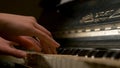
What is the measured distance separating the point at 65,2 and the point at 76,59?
3.10 ft

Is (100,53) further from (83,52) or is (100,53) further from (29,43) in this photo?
(29,43)

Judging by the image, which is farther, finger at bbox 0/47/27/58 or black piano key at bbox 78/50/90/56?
black piano key at bbox 78/50/90/56

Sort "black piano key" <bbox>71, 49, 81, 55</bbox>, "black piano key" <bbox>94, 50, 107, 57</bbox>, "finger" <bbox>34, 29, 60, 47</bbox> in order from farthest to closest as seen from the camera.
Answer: "black piano key" <bbox>71, 49, 81, 55</bbox>
"black piano key" <bbox>94, 50, 107, 57</bbox>
"finger" <bbox>34, 29, 60, 47</bbox>

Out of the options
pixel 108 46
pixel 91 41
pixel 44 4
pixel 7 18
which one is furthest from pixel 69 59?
pixel 44 4

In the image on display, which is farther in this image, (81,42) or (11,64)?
(81,42)

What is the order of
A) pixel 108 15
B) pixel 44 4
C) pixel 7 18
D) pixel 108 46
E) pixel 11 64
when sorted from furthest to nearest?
pixel 44 4
pixel 108 15
pixel 108 46
pixel 7 18
pixel 11 64

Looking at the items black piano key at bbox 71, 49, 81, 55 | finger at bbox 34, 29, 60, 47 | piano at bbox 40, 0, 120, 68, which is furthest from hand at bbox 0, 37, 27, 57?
black piano key at bbox 71, 49, 81, 55

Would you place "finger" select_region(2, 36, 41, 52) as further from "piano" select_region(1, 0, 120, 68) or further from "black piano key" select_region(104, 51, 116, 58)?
"black piano key" select_region(104, 51, 116, 58)

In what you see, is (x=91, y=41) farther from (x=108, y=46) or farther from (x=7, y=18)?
(x=7, y=18)

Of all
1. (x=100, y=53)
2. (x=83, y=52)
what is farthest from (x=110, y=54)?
(x=83, y=52)

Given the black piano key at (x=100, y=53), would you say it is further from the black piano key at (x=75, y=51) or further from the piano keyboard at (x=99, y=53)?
the black piano key at (x=75, y=51)

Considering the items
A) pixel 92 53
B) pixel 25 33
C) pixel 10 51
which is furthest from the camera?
pixel 92 53

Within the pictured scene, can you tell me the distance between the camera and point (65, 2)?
138 cm

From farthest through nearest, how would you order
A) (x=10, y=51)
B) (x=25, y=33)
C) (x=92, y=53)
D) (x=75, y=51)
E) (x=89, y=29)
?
(x=89, y=29) → (x=75, y=51) → (x=92, y=53) → (x=25, y=33) → (x=10, y=51)
